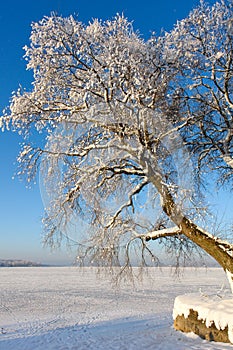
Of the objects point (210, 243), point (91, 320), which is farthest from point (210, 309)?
point (91, 320)

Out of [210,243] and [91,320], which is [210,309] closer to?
[210,243]

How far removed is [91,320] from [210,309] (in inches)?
316

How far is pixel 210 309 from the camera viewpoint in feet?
27.3

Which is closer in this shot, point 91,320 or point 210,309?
point 210,309

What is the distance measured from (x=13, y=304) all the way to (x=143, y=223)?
1425cm

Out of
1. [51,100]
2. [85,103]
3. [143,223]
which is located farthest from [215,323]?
[51,100]

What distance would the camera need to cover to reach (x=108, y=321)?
14.7 metres

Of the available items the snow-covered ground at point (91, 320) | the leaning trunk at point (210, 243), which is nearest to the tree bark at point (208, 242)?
the leaning trunk at point (210, 243)

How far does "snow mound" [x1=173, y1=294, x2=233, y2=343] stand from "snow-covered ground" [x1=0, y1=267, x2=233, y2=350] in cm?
44

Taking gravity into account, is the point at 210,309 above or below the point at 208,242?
below

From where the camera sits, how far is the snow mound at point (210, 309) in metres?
7.83

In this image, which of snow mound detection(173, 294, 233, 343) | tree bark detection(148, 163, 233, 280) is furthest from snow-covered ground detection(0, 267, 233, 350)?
tree bark detection(148, 163, 233, 280)

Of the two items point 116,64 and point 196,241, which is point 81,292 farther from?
point 116,64

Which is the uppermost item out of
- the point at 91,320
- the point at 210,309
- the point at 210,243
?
the point at 210,243
